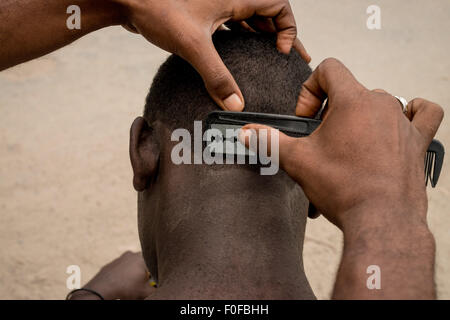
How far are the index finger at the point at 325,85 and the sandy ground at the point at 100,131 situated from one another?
1594mm

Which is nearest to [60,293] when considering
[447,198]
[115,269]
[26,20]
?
[115,269]

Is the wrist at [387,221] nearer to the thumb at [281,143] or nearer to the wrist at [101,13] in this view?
the thumb at [281,143]

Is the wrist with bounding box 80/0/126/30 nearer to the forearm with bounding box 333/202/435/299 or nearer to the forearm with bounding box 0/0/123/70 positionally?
the forearm with bounding box 0/0/123/70

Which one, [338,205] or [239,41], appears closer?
[338,205]

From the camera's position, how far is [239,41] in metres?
1.32

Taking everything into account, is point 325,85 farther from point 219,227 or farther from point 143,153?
point 143,153

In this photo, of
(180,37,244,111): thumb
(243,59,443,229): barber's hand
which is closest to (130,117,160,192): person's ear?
(180,37,244,111): thumb

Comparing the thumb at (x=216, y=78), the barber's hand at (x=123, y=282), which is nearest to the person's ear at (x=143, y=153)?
the thumb at (x=216, y=78)

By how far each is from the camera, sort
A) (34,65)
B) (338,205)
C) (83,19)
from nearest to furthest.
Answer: (338,205)
(83,19)
(34,65)

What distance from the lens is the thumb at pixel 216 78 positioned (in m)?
1.18

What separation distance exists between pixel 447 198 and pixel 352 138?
222 centimetres

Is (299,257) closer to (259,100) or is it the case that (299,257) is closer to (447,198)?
(259,100)

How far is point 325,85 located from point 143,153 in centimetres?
49

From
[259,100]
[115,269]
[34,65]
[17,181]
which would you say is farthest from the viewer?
[34,65]
